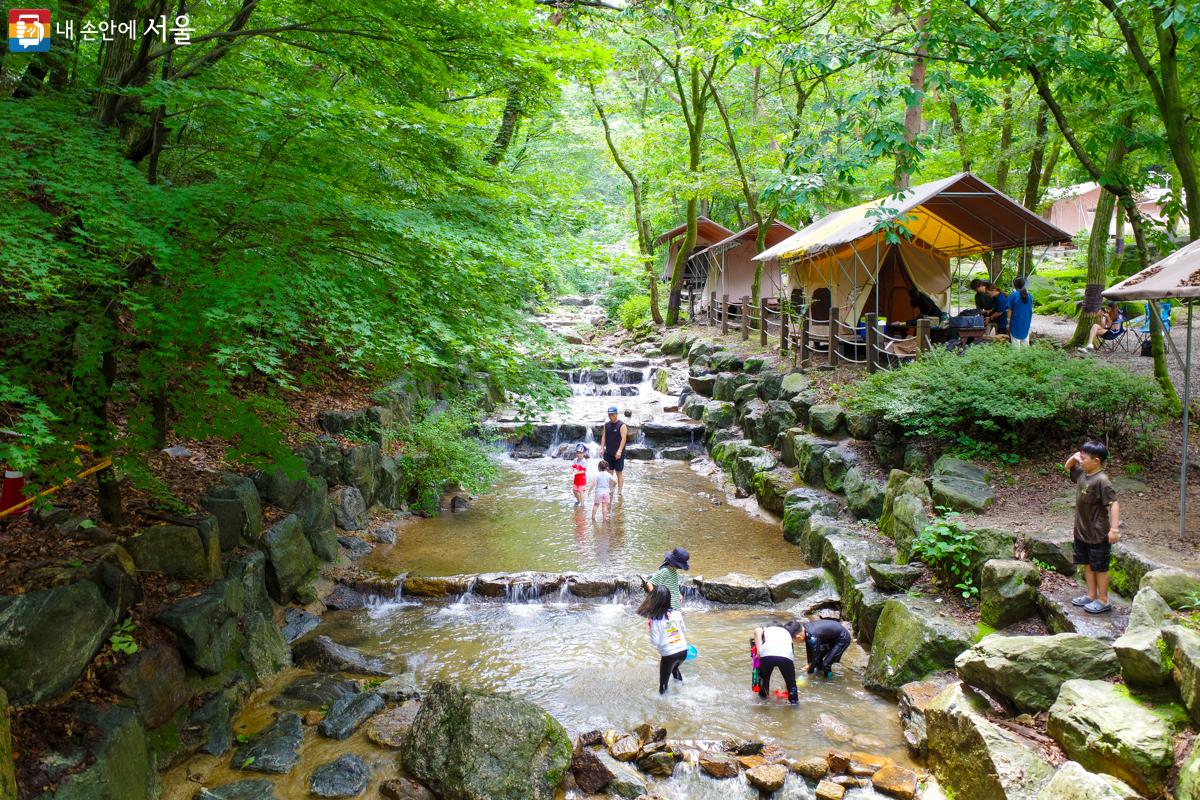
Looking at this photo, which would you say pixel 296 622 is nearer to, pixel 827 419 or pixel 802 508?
pixel 802 508

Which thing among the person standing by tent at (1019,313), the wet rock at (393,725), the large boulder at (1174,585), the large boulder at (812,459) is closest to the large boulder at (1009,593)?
the large boulder at (1174,585)

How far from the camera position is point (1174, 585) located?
17.8ft

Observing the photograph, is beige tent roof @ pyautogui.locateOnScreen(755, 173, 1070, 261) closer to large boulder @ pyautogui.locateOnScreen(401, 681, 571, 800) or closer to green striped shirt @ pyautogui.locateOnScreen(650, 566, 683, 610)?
green striped shirt @ pyautogui.locateOnScreen(650, 566, 683, 610)

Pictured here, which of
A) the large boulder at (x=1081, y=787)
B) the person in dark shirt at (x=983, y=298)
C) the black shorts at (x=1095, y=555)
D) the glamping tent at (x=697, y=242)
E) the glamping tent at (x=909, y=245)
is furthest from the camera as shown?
the glamping tent at (x=697, y=242)

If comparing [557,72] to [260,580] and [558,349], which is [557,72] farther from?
[260,580]

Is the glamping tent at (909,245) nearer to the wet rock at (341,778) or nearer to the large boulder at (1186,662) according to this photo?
the large boulder at (1186,662)

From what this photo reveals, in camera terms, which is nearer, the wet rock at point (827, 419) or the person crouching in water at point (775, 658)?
the person crouching in water at point (775, 658)

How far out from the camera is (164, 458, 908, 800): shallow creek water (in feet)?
18.9

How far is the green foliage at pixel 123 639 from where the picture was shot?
5283 mm

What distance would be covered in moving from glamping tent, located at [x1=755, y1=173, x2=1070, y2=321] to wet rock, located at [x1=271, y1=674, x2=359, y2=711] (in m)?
10.4

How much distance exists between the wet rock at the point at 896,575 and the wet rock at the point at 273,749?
5.64m

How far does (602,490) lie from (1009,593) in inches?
248

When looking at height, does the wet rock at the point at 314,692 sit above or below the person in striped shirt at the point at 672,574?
below

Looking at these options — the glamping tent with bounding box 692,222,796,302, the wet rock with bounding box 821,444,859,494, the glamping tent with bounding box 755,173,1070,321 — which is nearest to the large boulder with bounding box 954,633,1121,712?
the wet rock with bounding box 821,444,859,494
